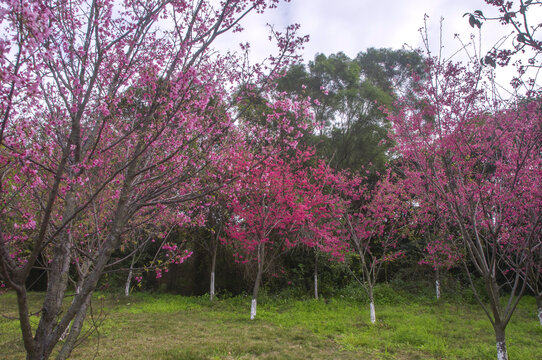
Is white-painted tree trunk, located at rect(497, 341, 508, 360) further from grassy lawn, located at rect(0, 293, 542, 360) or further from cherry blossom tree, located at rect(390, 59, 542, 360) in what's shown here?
grassy lawn, located at rect(0, 293, 542, 360)

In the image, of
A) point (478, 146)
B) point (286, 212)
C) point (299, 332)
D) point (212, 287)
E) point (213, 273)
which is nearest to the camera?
point (478, 146)

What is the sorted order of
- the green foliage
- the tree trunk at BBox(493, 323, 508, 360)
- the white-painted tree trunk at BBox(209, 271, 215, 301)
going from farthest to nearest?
the green foliage
the white-painted tree trunk at BBox(209, 271, 215, 301)
the tree trunk at BBox(493, 323, 508, 360)

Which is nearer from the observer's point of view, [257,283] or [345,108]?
[257,283]

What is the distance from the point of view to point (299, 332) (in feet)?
24.4

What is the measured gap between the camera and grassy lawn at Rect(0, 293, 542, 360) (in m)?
5.96

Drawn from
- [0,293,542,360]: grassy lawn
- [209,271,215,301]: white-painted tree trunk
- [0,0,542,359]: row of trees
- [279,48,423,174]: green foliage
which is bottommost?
[0,293,542,360]: grassy lawn

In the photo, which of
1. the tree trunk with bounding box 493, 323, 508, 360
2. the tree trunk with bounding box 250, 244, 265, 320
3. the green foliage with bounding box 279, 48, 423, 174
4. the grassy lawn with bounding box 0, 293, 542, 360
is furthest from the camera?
the green foliage with bounding box 279, 48, 423, 174

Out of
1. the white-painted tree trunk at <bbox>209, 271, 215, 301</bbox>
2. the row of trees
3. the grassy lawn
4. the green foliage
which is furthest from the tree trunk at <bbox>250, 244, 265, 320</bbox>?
the green foliage

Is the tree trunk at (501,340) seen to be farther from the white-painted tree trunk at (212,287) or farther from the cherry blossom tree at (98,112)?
the white-painted tree trunk at (212,287)

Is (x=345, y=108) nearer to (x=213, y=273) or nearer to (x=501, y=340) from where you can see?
(x=213, y=273)

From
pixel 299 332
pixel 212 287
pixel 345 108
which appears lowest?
pixel 299 332

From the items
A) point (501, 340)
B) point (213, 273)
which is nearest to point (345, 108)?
point (213, 273)

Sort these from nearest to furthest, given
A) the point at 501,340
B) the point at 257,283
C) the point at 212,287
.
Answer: the point at 501,340
the point at 257,283
the point at 212,287

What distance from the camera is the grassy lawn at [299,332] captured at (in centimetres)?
596
